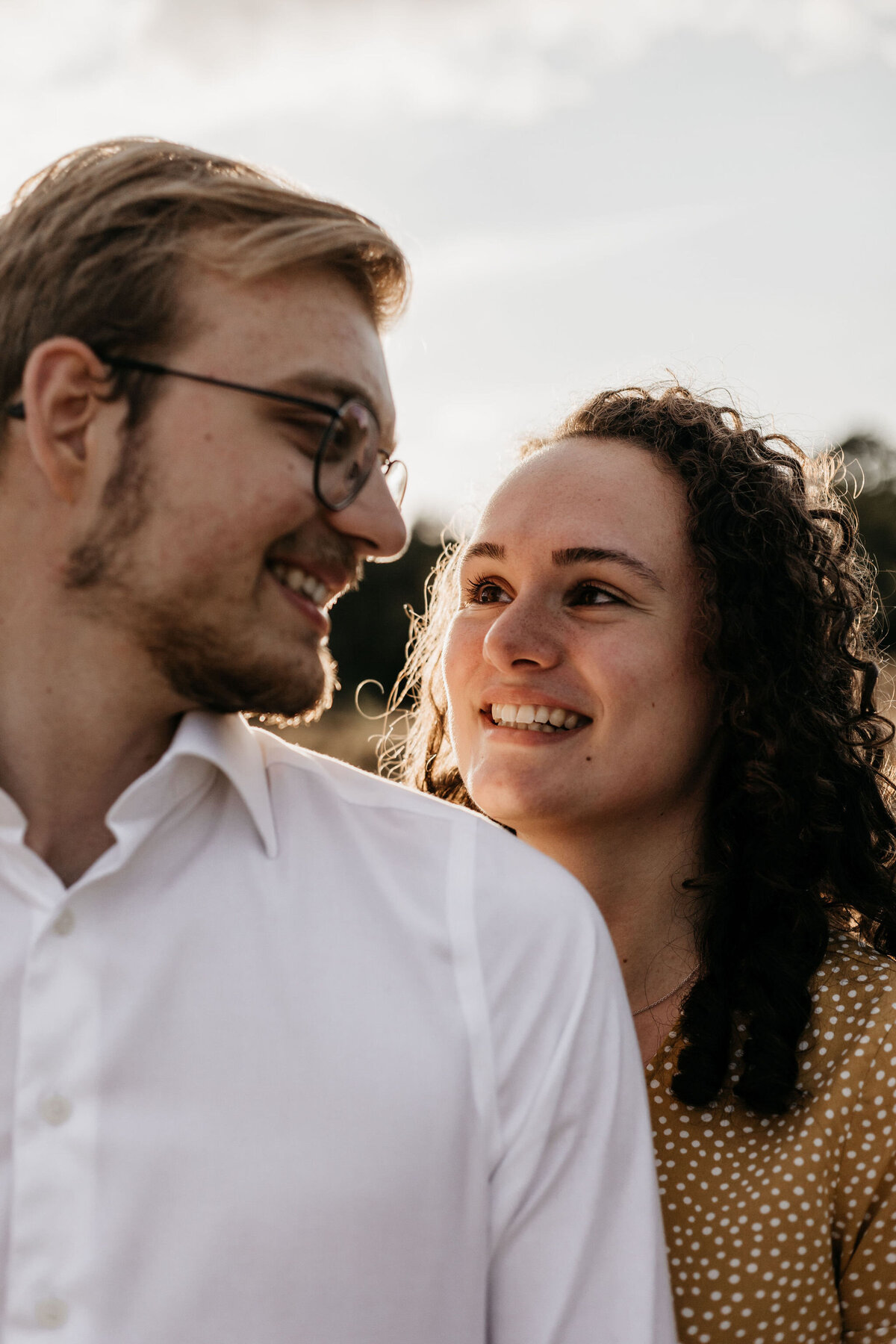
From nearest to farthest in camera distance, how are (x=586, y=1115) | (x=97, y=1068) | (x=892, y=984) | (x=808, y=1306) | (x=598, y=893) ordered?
(x=97, y=1068), (x=586, y=1115), (x=808, y=1306), (x=892, y=984), (x=598, y=893)

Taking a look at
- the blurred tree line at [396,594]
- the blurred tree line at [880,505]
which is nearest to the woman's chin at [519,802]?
the blurred tree line at [396,594]

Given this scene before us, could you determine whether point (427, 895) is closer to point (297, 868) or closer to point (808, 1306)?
point (297, 868)

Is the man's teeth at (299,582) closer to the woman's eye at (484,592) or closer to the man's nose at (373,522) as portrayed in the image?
the man's nose at (373,522)

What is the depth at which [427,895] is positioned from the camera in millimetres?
1743

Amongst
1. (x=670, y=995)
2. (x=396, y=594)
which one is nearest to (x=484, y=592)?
(x=670, y=995)

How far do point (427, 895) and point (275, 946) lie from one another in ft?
0.74

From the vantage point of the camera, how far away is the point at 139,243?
177 cm

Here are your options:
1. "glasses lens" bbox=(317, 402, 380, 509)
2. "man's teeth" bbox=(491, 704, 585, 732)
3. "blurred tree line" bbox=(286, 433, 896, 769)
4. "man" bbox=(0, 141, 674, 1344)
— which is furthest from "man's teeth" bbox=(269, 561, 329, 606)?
"blurred tree line" bbox=(286, 433, 896, 769)

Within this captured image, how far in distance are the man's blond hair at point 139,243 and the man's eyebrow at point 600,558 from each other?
88cm

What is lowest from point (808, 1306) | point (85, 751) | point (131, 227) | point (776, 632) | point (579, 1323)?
point (808, 1306)

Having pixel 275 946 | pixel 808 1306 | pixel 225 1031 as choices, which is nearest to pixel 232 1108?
pixel 225 1031

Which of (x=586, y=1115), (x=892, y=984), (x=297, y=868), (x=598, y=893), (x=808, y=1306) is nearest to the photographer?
(x=586, y=1115)

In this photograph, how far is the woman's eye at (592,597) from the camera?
2639 mm

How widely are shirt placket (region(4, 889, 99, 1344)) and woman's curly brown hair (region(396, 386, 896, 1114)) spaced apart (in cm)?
119
